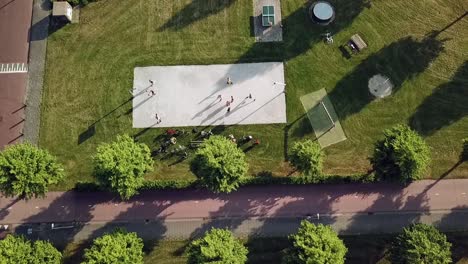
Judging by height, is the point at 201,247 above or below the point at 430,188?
below

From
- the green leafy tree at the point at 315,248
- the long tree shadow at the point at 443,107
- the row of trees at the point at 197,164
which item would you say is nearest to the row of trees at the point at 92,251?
the row of trees at the point at 197,164

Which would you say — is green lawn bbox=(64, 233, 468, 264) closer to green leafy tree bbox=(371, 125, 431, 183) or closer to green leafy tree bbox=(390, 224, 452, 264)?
green leafy tree bbox=(390, 224, 452, 264)

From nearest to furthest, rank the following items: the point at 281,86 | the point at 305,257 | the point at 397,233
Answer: the point at 305,257
the point at 397,233
the point at 281,86

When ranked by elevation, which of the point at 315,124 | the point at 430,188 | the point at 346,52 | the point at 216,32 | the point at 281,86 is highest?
the point at 216,32

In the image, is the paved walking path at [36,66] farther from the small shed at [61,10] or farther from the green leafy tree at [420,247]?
the green leafy tree at [420,247]

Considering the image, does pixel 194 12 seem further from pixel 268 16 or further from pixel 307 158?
pixel 307 158

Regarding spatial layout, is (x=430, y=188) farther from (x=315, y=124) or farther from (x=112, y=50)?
(x=112, y=50)

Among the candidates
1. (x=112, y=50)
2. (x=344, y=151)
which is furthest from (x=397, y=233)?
(x=112, y=50)

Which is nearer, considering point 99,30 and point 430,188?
point 430,188
